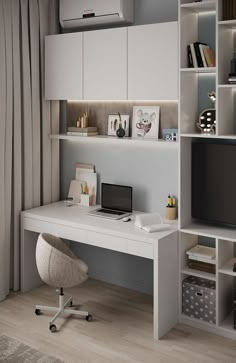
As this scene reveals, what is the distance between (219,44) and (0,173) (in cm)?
206

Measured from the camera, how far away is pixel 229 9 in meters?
3.23

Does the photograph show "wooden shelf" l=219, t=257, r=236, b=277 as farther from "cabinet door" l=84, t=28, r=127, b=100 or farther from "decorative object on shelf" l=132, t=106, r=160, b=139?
"cabinet door" l=84, t=28, r=127, b=100

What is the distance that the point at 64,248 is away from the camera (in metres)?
3.96

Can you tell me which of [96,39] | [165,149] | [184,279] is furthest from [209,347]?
[96,39]

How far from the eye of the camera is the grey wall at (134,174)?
395 centimetres

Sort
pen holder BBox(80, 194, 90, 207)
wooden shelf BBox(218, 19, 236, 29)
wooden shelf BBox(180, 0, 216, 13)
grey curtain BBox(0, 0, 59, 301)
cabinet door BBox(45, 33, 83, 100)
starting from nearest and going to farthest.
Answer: wooden shelf BBox(218, 19, 236, 29) < wooden shelf BBox(180, 0, 216, 13) < grey curtain BBox(0, 0, 59, 301) < cabinet door BBox(45, 33, 83, 100) < pen holder BBox(80, 194, 90, 207)

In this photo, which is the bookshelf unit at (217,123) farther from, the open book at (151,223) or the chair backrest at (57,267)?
the chair backrest at (57,267)

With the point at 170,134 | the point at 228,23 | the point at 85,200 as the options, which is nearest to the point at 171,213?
the point at 170,134

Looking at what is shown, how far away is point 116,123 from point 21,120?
0.85 meters

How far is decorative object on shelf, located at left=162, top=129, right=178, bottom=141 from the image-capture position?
12.3 feet

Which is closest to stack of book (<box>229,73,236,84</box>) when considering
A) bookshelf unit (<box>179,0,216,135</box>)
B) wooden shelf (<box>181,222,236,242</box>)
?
bookshelf unit (<box>179,0,216,135</box>)

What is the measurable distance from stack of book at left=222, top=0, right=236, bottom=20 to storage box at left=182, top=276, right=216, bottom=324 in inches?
76.5

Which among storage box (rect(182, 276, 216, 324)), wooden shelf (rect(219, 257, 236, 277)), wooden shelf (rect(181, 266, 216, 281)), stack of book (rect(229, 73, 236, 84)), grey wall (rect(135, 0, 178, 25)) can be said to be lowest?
storage box (rect(182, 276, 216, 324))

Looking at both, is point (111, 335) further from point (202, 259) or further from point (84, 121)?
point (84, 121)
